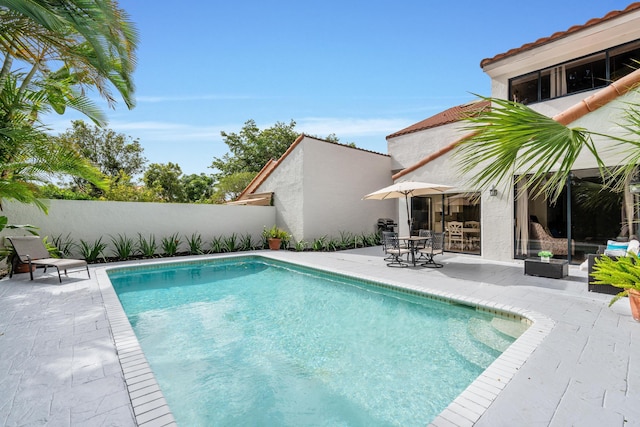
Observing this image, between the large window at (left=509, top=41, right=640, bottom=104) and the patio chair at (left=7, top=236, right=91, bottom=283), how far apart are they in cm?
1655

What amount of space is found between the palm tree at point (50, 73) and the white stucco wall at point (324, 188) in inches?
340

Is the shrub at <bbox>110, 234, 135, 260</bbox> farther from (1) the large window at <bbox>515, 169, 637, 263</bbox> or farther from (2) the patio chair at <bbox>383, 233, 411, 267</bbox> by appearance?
(1) the large window at <bbox>515, 169, 637, 263</bbox>

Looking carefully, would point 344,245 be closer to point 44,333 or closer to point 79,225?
point 79,225

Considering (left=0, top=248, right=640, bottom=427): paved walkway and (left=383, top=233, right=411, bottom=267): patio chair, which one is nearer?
(left=0, top=248, right=640, bottom=427): paved walkway

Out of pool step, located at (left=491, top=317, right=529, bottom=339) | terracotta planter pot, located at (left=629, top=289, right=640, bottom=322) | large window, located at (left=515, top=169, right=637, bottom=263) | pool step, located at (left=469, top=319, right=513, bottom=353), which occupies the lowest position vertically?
pool step, located at (left=469, top=319, right=513, bottom=353)

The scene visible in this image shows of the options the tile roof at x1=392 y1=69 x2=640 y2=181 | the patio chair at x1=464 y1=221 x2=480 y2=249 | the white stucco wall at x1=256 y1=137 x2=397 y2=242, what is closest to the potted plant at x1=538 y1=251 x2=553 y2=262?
the patio chair at x1=464 y1=221 x2=480 y2=249

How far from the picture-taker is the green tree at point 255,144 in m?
36.8

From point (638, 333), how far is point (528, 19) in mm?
11563

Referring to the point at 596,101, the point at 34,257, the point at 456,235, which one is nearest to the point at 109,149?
the point at 34,257

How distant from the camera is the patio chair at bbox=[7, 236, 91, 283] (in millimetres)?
9133

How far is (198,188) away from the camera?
36.9 metres

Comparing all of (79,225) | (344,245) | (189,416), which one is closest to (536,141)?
(189,416)

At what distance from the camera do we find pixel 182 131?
30.8m

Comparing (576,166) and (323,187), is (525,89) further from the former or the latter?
(323,187)
